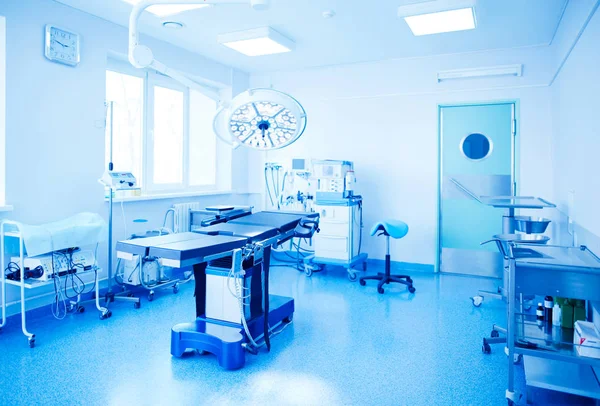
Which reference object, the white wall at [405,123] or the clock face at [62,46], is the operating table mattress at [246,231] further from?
the white wall at [405,123]

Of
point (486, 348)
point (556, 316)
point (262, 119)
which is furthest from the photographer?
point (486, 348)

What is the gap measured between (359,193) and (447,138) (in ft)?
4.09

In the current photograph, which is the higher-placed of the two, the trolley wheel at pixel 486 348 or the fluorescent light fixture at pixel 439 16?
the fluorescent light fixture at pixel 439 16

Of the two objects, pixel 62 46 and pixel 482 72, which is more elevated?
pixel 482 72

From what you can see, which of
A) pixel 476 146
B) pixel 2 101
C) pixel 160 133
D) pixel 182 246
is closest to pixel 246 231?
pixel 182 246

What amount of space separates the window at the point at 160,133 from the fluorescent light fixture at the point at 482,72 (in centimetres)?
278

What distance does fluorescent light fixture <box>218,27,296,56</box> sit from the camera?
4.27 m

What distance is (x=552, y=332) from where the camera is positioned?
243cm

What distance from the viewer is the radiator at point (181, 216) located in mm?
4785

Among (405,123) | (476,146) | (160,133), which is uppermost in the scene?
(405,123)

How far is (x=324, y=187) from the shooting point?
5027 mm

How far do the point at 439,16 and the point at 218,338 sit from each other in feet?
10.5

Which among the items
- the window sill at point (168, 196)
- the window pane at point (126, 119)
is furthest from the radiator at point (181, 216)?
the window pane at point (126, 119)

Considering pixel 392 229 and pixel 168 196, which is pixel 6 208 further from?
pixel 392 229
